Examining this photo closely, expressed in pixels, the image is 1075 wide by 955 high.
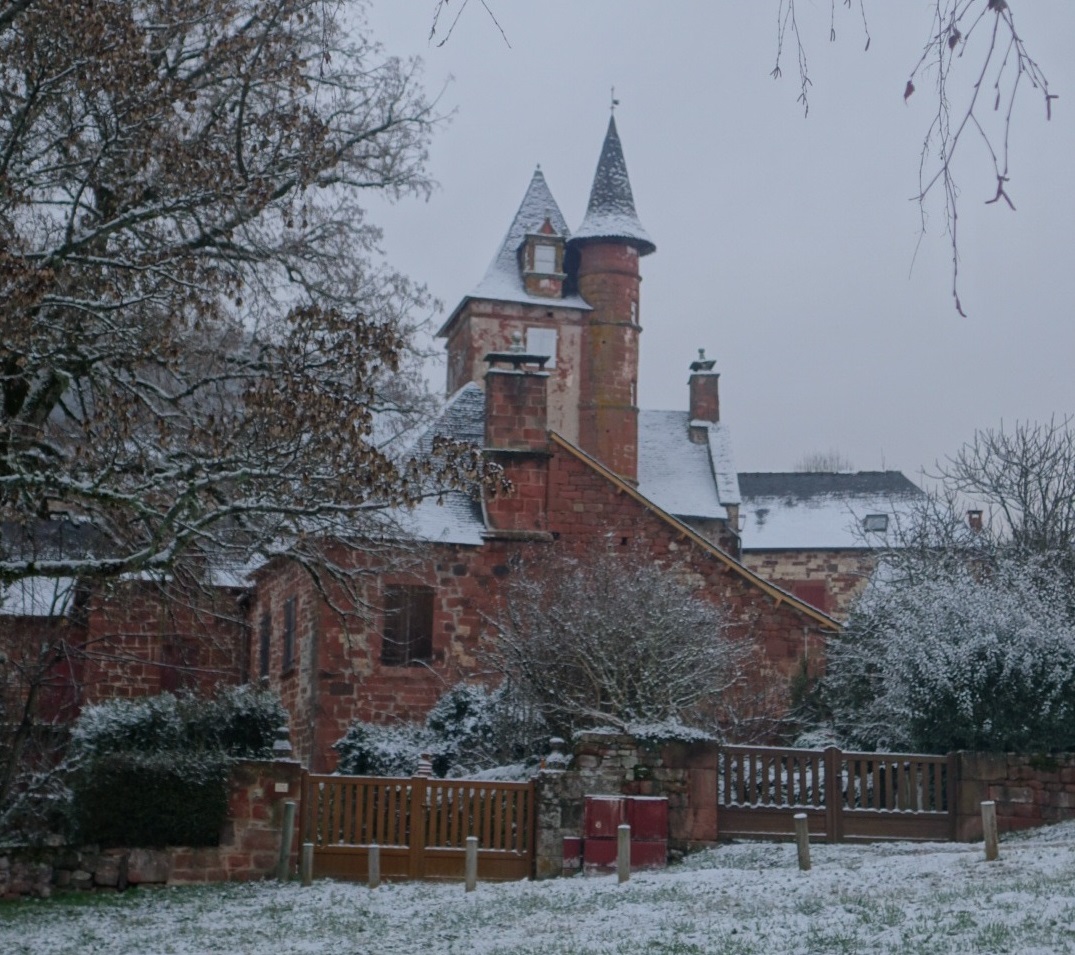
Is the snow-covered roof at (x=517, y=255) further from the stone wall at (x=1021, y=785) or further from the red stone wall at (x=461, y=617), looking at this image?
the stone wall at (x=1021, y=785)

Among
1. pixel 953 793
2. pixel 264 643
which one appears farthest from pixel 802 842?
pixel 264 643

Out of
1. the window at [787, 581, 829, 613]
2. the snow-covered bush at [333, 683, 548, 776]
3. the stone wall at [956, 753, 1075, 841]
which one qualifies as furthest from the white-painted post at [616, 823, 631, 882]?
the window at [787, 581, 829, 613]

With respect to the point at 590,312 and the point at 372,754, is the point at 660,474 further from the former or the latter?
the point at 372,754

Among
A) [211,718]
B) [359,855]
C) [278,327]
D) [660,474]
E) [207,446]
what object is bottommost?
[359,855]

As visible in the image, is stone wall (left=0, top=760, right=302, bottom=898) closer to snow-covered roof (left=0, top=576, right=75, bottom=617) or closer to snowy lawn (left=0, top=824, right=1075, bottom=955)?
snowy lawn (left=0, top=824, right=1075, bottom=955)

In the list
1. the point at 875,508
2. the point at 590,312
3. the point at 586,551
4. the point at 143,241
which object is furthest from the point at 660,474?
the point at 143,241

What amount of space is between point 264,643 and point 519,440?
22.6 feet

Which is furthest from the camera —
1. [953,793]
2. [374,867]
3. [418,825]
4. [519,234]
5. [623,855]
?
[519,234]

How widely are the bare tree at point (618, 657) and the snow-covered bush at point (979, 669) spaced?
7.81 feet

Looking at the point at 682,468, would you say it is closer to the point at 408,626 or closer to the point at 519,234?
the point at 519,234

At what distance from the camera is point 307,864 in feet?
55.8

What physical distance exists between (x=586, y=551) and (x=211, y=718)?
965 cm

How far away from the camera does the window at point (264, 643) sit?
29938 mm

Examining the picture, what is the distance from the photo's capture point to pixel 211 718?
18406mm
